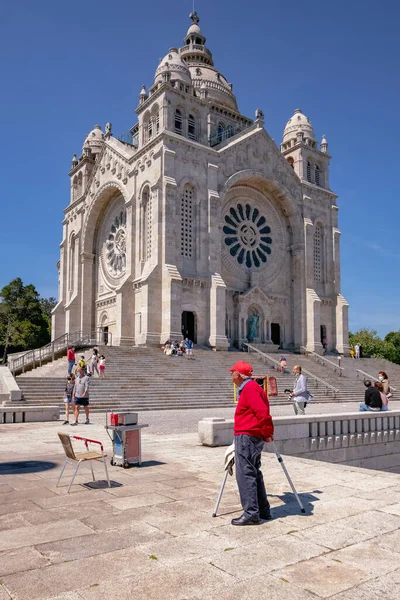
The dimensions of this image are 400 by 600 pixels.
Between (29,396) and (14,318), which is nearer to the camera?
(29,396)

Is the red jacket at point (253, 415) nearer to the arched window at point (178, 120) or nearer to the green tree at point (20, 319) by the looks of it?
the arched window at point (178, 120)

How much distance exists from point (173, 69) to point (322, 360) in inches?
979

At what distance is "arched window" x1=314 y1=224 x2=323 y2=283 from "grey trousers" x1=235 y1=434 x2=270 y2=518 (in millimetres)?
41109

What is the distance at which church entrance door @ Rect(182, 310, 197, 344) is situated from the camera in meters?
36.8

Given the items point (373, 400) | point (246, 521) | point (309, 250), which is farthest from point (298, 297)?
point (246, 521)

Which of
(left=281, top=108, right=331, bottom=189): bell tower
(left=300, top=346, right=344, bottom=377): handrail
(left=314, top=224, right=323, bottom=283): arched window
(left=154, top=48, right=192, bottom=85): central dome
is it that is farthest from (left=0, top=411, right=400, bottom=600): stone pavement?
(left=281, top=108, right=331, bottom=189): bell tower

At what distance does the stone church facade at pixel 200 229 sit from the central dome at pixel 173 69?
0.48ft

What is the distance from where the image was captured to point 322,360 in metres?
38.4

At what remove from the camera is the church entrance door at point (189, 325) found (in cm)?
3675

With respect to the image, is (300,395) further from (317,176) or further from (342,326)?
(317,176)

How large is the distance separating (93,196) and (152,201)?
10.9 meters

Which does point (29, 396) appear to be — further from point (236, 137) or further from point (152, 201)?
point (236, 137)

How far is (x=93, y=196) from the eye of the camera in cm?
4531

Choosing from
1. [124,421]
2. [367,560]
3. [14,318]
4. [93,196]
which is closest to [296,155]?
[93,196]
